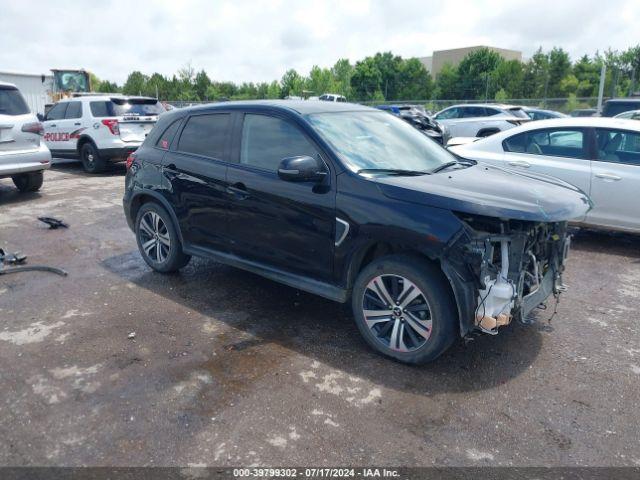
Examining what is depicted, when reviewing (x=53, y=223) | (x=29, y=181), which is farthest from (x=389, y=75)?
(x=53, y=223)

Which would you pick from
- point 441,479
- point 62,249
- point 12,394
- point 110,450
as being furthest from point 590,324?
point 62,249

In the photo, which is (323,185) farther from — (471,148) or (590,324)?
(471,148)

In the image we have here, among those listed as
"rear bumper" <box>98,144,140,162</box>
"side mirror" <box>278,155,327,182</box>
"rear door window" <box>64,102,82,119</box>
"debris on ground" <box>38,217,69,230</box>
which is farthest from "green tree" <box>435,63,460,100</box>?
"side mirror" <box>278,155,327,182</box>

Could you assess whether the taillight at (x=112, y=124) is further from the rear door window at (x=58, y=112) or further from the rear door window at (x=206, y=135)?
the rear door window at (x=206, y=135)

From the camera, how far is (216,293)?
499 centimetres

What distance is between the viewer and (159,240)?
5398mm

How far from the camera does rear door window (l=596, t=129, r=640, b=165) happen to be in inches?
246

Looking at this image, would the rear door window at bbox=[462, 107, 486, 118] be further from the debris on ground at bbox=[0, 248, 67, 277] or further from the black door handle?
the debris on ground at bbox=[0, 248, 67, 277]

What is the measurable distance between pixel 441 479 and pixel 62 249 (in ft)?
18.0

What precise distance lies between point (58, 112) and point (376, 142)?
11.7 meters

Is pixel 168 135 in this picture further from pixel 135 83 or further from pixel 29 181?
pixel 135 83

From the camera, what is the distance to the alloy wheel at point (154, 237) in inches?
210

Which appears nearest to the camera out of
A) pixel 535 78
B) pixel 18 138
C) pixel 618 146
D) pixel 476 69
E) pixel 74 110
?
pixel 618 146

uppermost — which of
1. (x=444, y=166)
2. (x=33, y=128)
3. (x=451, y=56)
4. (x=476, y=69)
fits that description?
(x=451, y=56)
